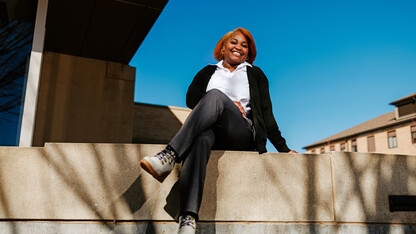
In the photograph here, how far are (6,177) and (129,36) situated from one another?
4.32 m

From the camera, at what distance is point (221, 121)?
261 cm

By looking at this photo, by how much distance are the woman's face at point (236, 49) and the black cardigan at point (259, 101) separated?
15 centimetres

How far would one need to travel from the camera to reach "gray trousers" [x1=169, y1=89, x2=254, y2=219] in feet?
7.32

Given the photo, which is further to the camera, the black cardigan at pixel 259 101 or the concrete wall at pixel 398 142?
the concrete wall at pixel 398 142

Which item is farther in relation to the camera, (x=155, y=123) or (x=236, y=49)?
(x=155, y=123)

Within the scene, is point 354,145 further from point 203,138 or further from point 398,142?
point 203,138

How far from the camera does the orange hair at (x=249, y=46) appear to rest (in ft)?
10.9

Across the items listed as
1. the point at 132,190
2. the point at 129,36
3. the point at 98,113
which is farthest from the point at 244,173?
the point at 98,113

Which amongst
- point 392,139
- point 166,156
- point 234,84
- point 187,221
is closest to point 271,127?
point 234,84

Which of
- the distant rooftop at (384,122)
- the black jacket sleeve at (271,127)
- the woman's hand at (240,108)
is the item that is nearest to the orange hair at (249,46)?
the black jacket sleeve at (271,127)

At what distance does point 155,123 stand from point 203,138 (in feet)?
25.9

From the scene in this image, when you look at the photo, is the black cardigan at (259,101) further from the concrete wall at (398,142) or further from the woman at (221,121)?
the concrete wall at (398,142)

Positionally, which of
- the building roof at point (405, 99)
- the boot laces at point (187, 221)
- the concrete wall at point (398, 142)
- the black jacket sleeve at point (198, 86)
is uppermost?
the building roof at point (405, 99)

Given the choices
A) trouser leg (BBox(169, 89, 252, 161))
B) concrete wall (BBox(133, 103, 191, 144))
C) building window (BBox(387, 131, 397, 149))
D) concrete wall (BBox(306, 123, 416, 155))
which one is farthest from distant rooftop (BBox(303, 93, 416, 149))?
trouser leg (BBox(169, 89, 252, 161))
